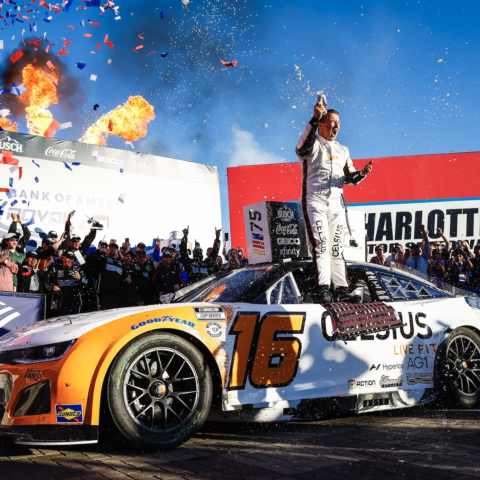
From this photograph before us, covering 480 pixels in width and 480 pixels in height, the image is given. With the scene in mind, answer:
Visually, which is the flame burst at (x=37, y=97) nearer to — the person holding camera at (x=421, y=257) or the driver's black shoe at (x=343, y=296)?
the person holding camera at (x=421, y=257)

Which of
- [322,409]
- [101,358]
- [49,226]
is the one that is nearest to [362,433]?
[322,409]

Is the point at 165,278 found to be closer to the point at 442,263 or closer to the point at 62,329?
the point at 442,263

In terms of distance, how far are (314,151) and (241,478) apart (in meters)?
3.18

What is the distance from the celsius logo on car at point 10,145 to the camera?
12.0m

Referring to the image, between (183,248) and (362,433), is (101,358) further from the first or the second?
(183,248)

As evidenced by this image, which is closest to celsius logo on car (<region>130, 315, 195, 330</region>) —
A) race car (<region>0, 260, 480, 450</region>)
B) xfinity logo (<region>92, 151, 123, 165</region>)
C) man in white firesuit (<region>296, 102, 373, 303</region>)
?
race car (<region>0, 260, 480, 450</region>)

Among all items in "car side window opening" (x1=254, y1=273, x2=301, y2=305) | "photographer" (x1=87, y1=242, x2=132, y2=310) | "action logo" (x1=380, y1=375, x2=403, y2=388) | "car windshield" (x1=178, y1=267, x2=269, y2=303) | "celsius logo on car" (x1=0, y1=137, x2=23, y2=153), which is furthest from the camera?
"celsius logo on car" (x1=0, y1=137, x2=23, y2=153)

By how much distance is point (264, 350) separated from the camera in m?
3.88

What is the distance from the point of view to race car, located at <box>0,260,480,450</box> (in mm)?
3176

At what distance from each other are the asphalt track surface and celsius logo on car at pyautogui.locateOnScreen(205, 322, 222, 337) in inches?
29.1

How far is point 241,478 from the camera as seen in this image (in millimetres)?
2775

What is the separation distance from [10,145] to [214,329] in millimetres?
10174

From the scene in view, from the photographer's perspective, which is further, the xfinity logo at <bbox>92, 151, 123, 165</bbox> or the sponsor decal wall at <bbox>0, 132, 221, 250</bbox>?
the xfinity logo at <bbox>92, 151, 123, 165</bbox>

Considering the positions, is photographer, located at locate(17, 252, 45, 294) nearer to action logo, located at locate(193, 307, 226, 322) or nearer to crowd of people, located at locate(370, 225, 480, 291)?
action logo, located at locate(193, 307, 226, 322)
